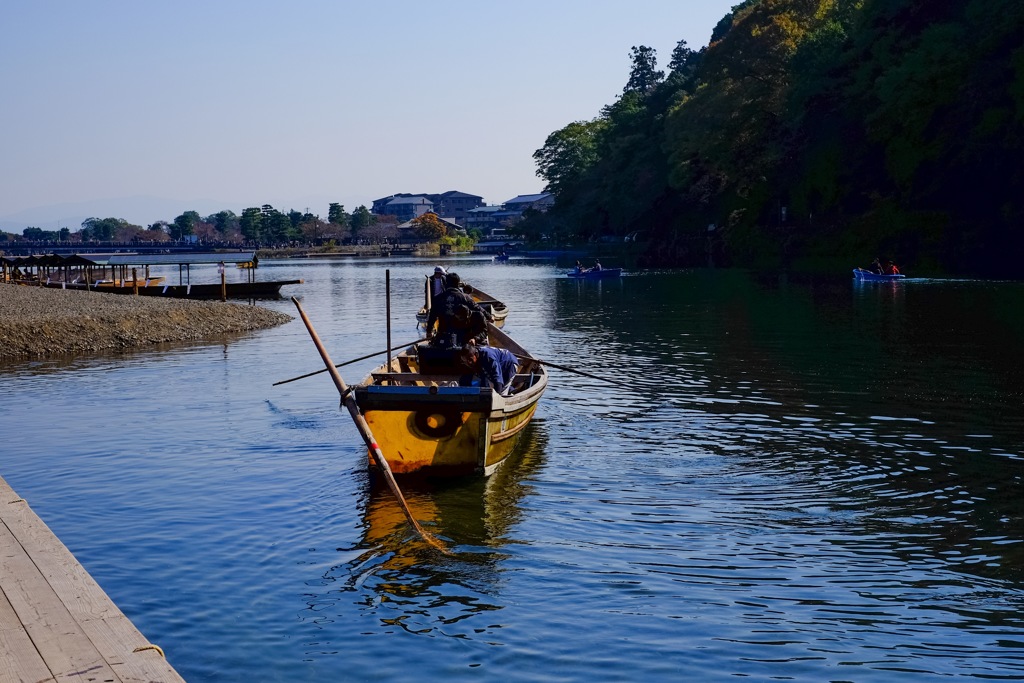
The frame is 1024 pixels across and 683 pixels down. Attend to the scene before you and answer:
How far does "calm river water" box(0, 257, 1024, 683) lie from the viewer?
9523 mm

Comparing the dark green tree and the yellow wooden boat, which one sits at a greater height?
the dark green tree

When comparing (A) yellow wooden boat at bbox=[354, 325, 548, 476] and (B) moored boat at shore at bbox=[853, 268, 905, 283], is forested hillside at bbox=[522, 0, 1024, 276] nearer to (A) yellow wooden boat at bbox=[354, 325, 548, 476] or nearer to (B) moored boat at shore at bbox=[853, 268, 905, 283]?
(B) moored boat at shore at bbox=[853, 268, 905, 283]

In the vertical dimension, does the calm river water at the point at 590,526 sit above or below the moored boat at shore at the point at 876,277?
below

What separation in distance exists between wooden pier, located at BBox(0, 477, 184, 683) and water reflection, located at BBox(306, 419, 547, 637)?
265cm

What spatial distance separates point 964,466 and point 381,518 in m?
8.71

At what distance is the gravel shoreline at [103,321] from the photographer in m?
35.5

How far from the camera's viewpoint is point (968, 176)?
2415 inches

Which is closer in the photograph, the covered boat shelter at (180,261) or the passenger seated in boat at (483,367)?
the passenger seated in boat at (483,367)

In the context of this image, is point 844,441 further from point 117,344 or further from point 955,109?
point 955,109

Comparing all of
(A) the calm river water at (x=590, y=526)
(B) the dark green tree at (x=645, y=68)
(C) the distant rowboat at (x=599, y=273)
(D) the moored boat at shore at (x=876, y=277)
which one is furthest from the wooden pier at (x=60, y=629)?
(B) the dark green tree at (x=645, y=68)

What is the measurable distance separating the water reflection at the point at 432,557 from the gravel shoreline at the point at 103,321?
23256 mm

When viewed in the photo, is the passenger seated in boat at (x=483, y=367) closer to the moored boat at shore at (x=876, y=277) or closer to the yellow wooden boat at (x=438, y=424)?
the yellow wooden boat at (x=438, y=424)

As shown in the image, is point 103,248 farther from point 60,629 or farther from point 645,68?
point 60,629

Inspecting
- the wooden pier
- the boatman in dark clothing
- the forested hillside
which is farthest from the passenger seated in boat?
the forested hillside
